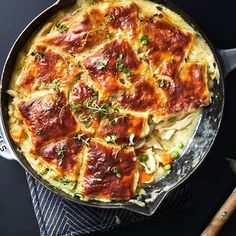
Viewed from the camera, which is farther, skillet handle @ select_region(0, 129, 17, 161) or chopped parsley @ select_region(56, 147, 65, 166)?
skillet handle @ select_region(0, 129, 17, 161)

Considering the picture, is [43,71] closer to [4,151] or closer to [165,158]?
[4,151]

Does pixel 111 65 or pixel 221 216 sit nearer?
pixel 111 65

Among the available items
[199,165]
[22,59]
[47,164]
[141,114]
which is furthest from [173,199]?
[22,59]

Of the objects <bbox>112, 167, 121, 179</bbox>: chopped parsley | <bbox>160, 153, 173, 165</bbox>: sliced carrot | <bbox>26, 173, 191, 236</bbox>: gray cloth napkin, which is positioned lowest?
<bbox>26, 173, 191, 236</bbox>: gray cloth napkin

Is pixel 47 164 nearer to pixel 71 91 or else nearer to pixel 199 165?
Answer: pixel 71 91

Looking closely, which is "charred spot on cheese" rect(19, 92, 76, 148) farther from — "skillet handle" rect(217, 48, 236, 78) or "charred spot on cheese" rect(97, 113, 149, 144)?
"skillet handle" rect(217, 48, 236, 78)

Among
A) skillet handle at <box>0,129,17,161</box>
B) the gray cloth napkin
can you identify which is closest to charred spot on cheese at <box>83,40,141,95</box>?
skillet handle at <box>0,129,17,161</box>

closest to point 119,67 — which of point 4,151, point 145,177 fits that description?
point 145,177

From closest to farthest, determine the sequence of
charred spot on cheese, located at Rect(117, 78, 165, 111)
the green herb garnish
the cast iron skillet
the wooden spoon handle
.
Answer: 1. the cast iron skillet
2. charred spot on cheese, located at Rect(117, 78, 165, 111)
3. the green herb garnish
4. the wooden spoon handle
